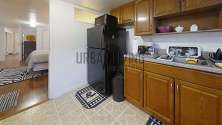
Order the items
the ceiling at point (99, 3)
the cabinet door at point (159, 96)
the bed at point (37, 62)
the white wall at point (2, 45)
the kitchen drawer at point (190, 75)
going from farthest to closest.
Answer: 1. the white wall at point (2, 45)
2. the bed at point (37, 62)
3. the ceiling at point (99, 3)
4. the cabinet door at point (159, 96)
5. the kitchen drawer at point (190, 75)

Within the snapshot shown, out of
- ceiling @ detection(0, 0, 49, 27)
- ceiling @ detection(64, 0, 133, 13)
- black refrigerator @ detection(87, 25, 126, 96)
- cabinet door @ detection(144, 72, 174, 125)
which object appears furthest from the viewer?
ceiling @ detection(0, 0, 49, 27)

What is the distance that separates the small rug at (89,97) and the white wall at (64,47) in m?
0.34

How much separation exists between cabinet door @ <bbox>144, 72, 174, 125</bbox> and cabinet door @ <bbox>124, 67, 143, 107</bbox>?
11 cm

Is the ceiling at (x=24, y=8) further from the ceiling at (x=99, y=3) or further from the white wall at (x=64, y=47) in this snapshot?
the ceiling at (x=99, y=3)

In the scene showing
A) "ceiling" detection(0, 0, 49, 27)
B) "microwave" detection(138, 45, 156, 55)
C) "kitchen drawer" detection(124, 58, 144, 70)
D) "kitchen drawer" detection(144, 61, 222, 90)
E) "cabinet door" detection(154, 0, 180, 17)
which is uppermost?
"ceiling" detection(0, 0, 49, 27)

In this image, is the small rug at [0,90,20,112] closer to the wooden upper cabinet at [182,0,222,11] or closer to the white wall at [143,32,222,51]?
the white wall at [143,32,222,51]

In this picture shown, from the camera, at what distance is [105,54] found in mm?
2457

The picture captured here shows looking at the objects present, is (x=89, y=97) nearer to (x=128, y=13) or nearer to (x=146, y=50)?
(x=146, y=50)

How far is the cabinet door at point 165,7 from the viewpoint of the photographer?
5.75ft

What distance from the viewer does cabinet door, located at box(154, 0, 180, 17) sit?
175 cm

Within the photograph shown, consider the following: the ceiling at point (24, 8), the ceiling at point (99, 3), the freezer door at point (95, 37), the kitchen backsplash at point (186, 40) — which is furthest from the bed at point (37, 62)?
A: the kitchen backsplash at point (186, 40)

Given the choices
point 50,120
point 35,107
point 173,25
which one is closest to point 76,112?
point 50,120

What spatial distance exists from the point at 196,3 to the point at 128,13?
52.4 inches

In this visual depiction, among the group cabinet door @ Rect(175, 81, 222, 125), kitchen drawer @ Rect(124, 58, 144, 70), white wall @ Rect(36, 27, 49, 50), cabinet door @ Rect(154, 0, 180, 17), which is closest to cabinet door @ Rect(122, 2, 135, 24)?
cabinet door @ Rect(154, 0, 180, 17)
